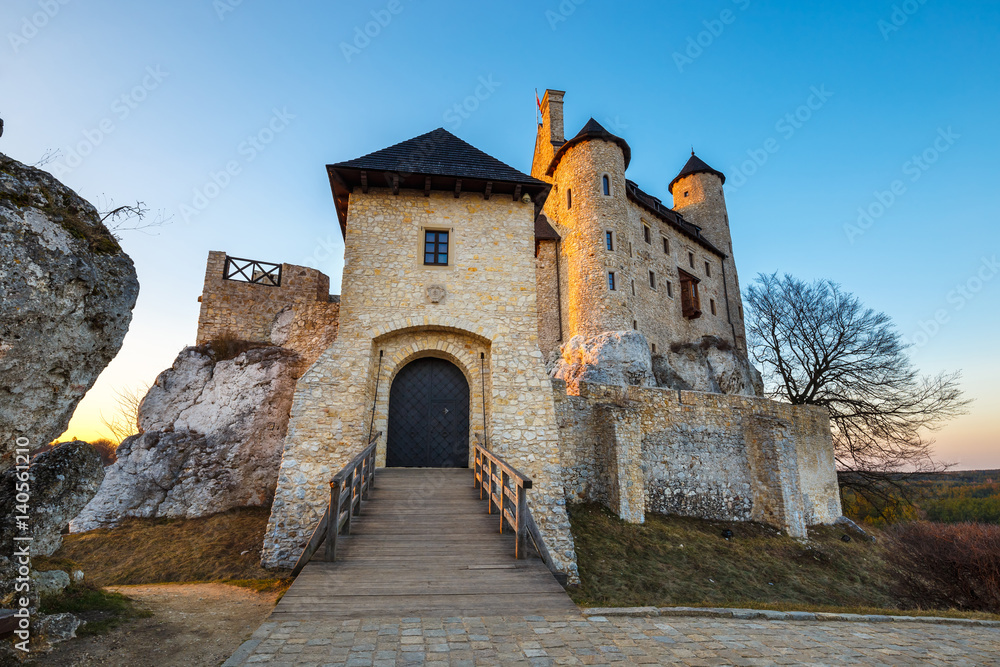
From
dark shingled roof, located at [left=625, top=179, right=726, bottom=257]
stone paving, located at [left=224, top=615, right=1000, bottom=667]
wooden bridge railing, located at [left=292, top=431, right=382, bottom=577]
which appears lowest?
stone paving, located at [left=224, top=615, right=1000, bottom=667]

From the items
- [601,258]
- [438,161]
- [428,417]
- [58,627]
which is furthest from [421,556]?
[601,258]

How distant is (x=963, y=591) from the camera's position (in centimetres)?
871

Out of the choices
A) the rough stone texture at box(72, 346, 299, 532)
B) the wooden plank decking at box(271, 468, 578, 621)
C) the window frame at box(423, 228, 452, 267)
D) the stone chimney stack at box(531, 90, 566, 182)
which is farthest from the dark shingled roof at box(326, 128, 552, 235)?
the stone chimney stack at box(531, 90, 566, 182)

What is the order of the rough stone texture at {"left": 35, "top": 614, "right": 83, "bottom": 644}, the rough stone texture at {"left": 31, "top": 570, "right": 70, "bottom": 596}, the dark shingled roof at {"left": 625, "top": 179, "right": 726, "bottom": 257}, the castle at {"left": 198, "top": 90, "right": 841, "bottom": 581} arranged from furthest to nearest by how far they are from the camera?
1. the dark shingled roof at {"left": 625, "top": 179, "right": 726, "bottom": 257}
2. the castle at {"left": 198, "top": 90, "right": 841, "bottom": 581}
3. the rough stone texture at {"left": 31, "top": 570, "right": 70, "bottom": 596}
4. the rough stone texture at {"left": 35, "top": 614, "right": 83, "bottom": 644}

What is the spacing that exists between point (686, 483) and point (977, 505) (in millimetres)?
32876

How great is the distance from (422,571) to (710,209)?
36.0 metres

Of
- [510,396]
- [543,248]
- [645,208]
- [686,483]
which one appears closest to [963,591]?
[686,483]

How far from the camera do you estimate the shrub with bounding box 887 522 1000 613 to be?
8492 mm

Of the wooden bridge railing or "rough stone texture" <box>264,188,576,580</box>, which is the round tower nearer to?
"rough stone texture" <box>264,188,576,580</box>

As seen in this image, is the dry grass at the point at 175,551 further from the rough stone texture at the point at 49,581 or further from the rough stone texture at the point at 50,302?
the rough stone texture at the point at 50,302

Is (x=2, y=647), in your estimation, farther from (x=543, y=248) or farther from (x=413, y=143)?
(x=543, y=248)

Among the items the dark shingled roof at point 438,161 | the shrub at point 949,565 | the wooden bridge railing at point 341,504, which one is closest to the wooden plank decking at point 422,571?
the wooden bridge railing at point 341,504

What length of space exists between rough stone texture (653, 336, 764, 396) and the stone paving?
63.6 feet

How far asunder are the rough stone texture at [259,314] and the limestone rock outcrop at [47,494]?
27.4 ft
